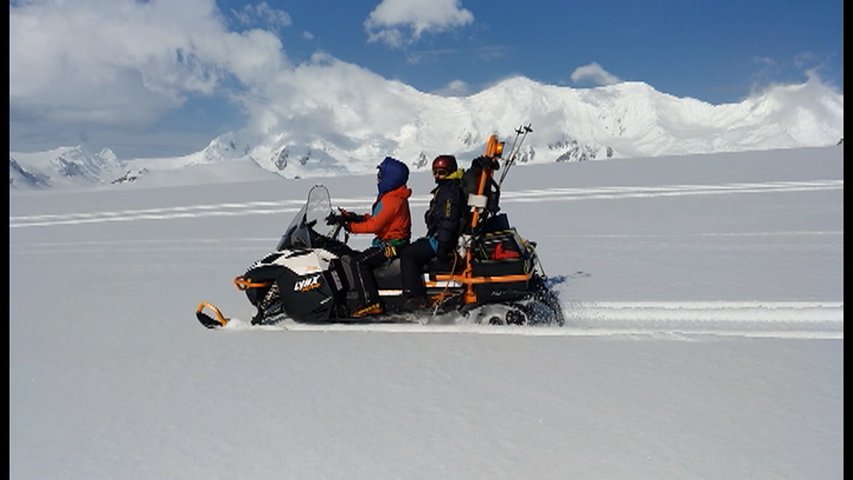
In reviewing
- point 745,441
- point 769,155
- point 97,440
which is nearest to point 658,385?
point 745,441

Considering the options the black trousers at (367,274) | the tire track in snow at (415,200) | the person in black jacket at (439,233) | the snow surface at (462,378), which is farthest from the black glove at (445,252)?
the tire track in snow at (415,200)

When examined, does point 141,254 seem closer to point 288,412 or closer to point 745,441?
point 288,412

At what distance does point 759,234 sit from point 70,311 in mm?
7922

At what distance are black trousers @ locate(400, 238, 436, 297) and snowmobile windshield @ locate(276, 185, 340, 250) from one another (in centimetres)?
71

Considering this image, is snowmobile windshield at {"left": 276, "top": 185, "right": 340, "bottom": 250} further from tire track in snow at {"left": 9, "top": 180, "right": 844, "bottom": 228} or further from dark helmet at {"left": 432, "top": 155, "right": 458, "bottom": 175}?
tire track in snow at {"left": 9, "top": 180, "right": 844, "bottom": 228}

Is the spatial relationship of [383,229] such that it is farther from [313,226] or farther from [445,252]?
[313,226]

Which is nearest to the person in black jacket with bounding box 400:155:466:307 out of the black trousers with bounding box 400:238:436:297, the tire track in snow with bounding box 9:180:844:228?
the black trousers with bounding box 400:238:436:297

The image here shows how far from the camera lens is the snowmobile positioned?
5.30 meters

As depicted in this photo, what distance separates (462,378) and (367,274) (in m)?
1.49

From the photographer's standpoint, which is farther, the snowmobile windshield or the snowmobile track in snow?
the snowmobile windshield

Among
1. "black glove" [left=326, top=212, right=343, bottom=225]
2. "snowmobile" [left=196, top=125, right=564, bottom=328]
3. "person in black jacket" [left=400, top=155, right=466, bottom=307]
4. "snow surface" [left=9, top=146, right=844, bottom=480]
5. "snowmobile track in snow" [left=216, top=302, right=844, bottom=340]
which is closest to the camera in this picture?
"snow surface" [left=9, top=146, right=844, bottom=480]

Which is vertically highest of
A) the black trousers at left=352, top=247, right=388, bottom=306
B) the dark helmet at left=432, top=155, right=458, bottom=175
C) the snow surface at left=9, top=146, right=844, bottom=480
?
the dark helmet at left=432, top=155, right=458, bottom=175

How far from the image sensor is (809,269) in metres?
6.87

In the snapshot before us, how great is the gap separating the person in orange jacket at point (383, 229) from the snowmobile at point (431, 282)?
7 centimetres
